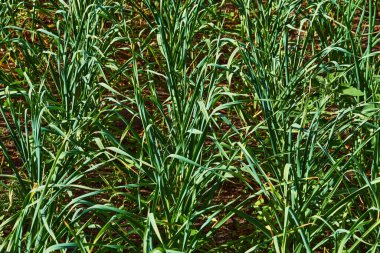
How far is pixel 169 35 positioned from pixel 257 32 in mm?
415

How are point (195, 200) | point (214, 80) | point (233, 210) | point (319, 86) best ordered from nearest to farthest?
point (233, 210)
point (195, 200)
point (214, 80)
point (319, 86)

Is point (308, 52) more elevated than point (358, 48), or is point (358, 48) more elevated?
point (358, 48)

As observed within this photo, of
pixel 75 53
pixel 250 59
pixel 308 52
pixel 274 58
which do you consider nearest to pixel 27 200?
pixel 75 53

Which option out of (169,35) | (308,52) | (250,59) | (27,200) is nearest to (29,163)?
(27,200)

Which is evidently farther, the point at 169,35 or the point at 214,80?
the point at 169,35

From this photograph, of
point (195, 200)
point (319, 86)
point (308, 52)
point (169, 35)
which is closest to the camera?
point (195, 200)

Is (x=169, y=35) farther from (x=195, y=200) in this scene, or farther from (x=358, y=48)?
(x=195, y=200)

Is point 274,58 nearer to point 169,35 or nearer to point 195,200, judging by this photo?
point 169,35

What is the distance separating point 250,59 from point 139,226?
87 centimetres

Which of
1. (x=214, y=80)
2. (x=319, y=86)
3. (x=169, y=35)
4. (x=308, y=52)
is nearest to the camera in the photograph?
(x=214, y=80)

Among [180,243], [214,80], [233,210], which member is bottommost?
[180,243]

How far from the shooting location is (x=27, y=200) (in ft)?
7.34

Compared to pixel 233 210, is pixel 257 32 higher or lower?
higher

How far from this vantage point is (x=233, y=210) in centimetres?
223
